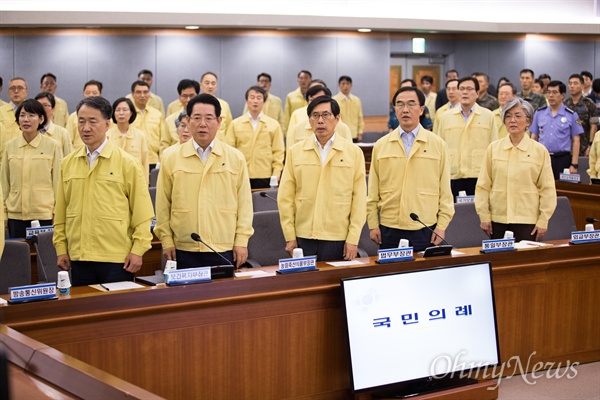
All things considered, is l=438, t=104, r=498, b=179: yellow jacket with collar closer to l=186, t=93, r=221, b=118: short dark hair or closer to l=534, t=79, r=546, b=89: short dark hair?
l=186, t=93, r=221, b=118: short dark hair

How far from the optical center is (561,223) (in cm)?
607

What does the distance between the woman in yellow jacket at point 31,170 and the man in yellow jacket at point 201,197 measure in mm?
1686

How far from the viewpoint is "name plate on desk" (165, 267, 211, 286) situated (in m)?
3.74

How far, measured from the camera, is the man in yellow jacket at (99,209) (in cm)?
418

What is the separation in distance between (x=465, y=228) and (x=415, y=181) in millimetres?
1020

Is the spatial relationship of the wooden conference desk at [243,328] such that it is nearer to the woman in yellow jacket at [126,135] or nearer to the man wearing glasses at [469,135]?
the man wearing glasses at [469,135]

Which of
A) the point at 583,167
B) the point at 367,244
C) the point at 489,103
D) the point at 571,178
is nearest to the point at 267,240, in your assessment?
the point at 367,244

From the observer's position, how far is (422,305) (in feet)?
13.6

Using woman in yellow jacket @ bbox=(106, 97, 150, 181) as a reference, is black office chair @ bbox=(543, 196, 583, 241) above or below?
below

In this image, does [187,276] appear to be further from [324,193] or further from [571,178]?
[571,178]

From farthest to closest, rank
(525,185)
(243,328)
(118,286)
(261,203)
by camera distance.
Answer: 1. (261,203)
2. (525,185)
3. (243,328)
4. (118,286)

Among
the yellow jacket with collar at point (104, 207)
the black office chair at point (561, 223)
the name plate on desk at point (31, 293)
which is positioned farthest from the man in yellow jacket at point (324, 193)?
the black office chair at point (561, 223)

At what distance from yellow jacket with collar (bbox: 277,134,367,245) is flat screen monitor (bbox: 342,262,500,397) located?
715 mm

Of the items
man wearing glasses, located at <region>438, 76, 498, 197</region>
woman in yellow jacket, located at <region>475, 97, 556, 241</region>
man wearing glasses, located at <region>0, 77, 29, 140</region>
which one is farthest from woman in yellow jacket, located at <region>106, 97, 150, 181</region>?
woman in yellow jacket, located at <region>475, 97, 556, 241</region>
